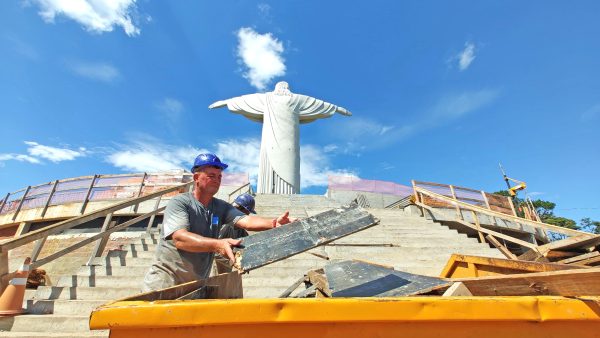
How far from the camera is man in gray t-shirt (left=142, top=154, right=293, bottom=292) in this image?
5.38 feet

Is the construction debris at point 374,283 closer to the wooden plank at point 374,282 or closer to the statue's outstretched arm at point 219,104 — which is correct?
the wooden plank at point 374,282

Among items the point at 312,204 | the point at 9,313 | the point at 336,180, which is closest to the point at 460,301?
the point at 9,313

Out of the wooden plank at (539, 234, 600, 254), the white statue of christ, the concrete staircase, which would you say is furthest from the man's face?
the white statue of christ

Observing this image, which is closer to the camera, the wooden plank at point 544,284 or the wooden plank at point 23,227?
the wooden plank at point 544,284

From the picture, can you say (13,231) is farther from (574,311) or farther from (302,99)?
(574,311)

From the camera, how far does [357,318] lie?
90 cm

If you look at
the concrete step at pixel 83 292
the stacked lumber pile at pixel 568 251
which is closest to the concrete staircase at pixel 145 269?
the concrete step at pixel 83 292

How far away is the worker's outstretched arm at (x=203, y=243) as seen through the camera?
4.68 feet

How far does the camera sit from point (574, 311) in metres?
0.93

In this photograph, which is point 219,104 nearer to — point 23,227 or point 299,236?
point 23,227

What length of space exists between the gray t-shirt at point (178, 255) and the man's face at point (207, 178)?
12 centimetres

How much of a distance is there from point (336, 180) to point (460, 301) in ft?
44.5

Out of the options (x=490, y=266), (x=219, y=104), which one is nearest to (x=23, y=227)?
(x=219, y=104)

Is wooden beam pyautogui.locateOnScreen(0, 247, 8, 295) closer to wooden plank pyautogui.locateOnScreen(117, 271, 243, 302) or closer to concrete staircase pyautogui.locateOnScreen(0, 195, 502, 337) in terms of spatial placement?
concrete staircase pyautogui.locateOnScreen(0, 195, 502, 337)
